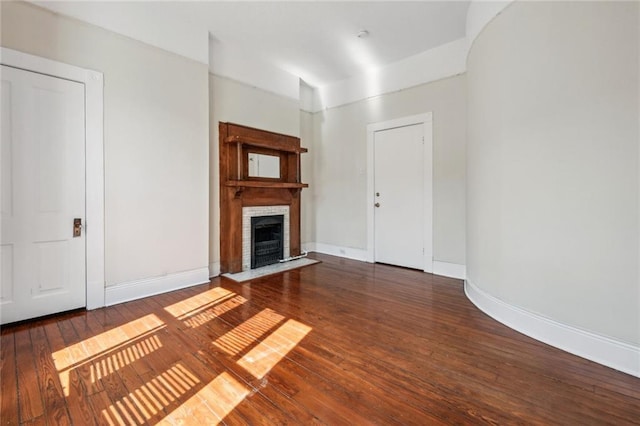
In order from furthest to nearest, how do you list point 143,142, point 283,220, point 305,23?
point 283,220 < point 305,23 < point 143,142

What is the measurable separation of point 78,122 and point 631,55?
4406mm

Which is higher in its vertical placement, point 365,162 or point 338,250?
point 365,162

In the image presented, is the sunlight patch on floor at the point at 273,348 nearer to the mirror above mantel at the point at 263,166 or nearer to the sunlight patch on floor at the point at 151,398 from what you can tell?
the sunlight patch on floor at the point at 151,398

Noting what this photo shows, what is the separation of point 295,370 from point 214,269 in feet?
8.36

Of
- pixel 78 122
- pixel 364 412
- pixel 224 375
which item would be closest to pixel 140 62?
pixel 78 122

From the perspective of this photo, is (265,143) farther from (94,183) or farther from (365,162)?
(94,183)

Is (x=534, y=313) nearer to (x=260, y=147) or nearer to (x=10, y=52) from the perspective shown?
(x=260, y=147)

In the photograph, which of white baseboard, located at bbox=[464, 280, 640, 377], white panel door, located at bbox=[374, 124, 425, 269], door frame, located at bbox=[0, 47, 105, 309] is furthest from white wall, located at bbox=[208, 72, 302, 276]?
white baseboard, located at bbox=[464, 280, 640, 377]

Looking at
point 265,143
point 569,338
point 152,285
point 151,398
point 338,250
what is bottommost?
point 151,398

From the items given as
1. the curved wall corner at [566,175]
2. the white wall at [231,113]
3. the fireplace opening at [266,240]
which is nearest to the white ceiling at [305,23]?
the white wall at [231,113]

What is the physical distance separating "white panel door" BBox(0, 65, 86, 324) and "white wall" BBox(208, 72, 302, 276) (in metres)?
1.45

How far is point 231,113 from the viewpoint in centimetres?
418

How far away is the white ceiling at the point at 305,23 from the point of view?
3.08m

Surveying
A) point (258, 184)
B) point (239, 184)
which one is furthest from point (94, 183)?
point (258, 184)
